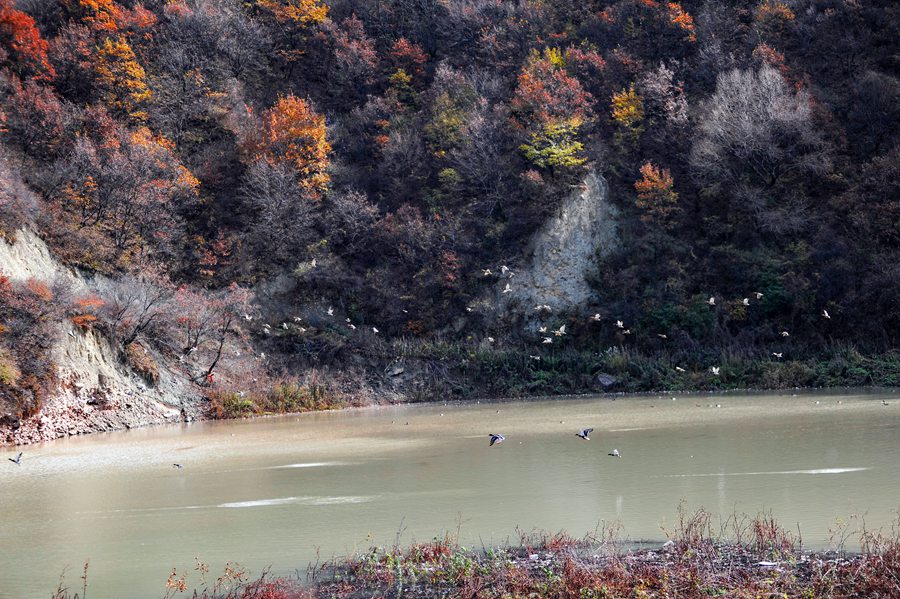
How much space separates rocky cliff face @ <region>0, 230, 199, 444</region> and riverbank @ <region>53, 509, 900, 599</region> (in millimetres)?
19880

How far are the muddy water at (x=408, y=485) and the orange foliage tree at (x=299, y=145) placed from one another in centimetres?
2026

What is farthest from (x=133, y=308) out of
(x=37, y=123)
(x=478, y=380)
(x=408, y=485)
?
(x=408, y=485)

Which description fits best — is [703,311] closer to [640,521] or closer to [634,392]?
[634,392]

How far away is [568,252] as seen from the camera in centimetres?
4231

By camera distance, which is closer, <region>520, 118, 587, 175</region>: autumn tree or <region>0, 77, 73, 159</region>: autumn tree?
<region>0, 77, 73, 159</region>: autumn tree

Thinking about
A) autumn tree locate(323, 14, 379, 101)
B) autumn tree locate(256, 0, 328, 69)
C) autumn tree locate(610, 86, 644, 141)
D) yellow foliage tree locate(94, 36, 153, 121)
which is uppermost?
autumn tree locate(256, 0, 328, 69)

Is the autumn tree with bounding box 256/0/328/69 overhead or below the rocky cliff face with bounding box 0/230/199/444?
overhead

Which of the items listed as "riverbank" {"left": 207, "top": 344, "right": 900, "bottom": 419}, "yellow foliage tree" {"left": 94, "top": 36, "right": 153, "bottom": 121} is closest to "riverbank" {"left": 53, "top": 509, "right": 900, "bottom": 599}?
"riverbank" {"left": 207, "top": 344, "right": 900, "bottom": 419}

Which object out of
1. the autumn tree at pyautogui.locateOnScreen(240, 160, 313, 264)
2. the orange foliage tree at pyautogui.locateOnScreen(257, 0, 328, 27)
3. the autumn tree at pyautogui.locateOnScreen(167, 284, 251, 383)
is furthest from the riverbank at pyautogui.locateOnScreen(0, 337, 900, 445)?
the orange foliage tree at pyautogui.locateOnScreen(257, 0, 328, 27)

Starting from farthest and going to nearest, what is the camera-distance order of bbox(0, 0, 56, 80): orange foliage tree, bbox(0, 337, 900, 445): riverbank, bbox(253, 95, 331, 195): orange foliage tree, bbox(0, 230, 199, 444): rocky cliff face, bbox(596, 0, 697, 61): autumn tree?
bbox(596, 0, 697, 61): autumn tree, bbox(0, 0, 56, 80): orange foliage tree, bbox(253, 95, 331, 195): orange foliage tree, bbox(0, 337, 900, 445): riverbank, bbox(0, 230, 199, 444): rocky cliff face

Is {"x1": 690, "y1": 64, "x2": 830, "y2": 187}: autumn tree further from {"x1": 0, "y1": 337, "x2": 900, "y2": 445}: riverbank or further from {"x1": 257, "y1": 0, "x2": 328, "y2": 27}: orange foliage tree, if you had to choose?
{"x1": 257, "y1": 0, "x2": 328, "y2": 27}: orange foliage tree

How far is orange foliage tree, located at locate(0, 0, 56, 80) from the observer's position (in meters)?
47.4

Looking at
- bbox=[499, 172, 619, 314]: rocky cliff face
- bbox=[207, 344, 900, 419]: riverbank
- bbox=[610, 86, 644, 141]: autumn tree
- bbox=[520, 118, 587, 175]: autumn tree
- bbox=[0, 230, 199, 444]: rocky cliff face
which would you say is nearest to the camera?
bbox=[0, 230, 199, 444]: rocky cliff face

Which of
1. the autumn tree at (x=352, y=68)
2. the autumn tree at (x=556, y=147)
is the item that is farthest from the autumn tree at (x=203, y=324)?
the autumn tree at (x=352, y=68)
